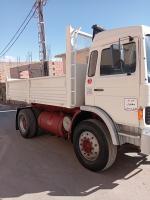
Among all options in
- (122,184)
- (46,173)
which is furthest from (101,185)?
(46,173)

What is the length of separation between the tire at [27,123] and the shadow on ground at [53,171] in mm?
616

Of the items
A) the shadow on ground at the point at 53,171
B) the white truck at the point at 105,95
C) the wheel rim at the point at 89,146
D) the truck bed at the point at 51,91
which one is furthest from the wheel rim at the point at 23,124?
the wheel rim at the point at 89,146

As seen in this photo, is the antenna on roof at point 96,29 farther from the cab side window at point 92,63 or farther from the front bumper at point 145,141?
the front bumper at point 145,141

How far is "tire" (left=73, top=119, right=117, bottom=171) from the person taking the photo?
176 inches

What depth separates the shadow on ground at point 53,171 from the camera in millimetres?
4109

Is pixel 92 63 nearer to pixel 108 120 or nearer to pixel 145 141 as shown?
pixel 108 120

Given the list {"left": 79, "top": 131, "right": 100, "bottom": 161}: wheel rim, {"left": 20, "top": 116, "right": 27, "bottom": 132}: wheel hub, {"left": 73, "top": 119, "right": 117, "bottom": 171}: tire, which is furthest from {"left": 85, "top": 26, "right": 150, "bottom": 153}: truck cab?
{"left": 20, "top": 116, "right": 27, "bottom": 132}: wheel hub

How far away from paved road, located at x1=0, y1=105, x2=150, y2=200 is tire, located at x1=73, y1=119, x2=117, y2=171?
213mm

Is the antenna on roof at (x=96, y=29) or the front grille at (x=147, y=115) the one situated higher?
the antenna on roof at (x=96, y=29)

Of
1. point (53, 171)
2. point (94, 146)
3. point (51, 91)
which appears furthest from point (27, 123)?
point (94, 146)

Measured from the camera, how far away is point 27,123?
23.7ft

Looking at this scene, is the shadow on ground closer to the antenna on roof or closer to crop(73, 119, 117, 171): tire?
crop(73, 119, 117, 171): tire

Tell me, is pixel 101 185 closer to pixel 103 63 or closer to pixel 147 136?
pixel 147 136

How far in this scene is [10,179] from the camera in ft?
14.7
